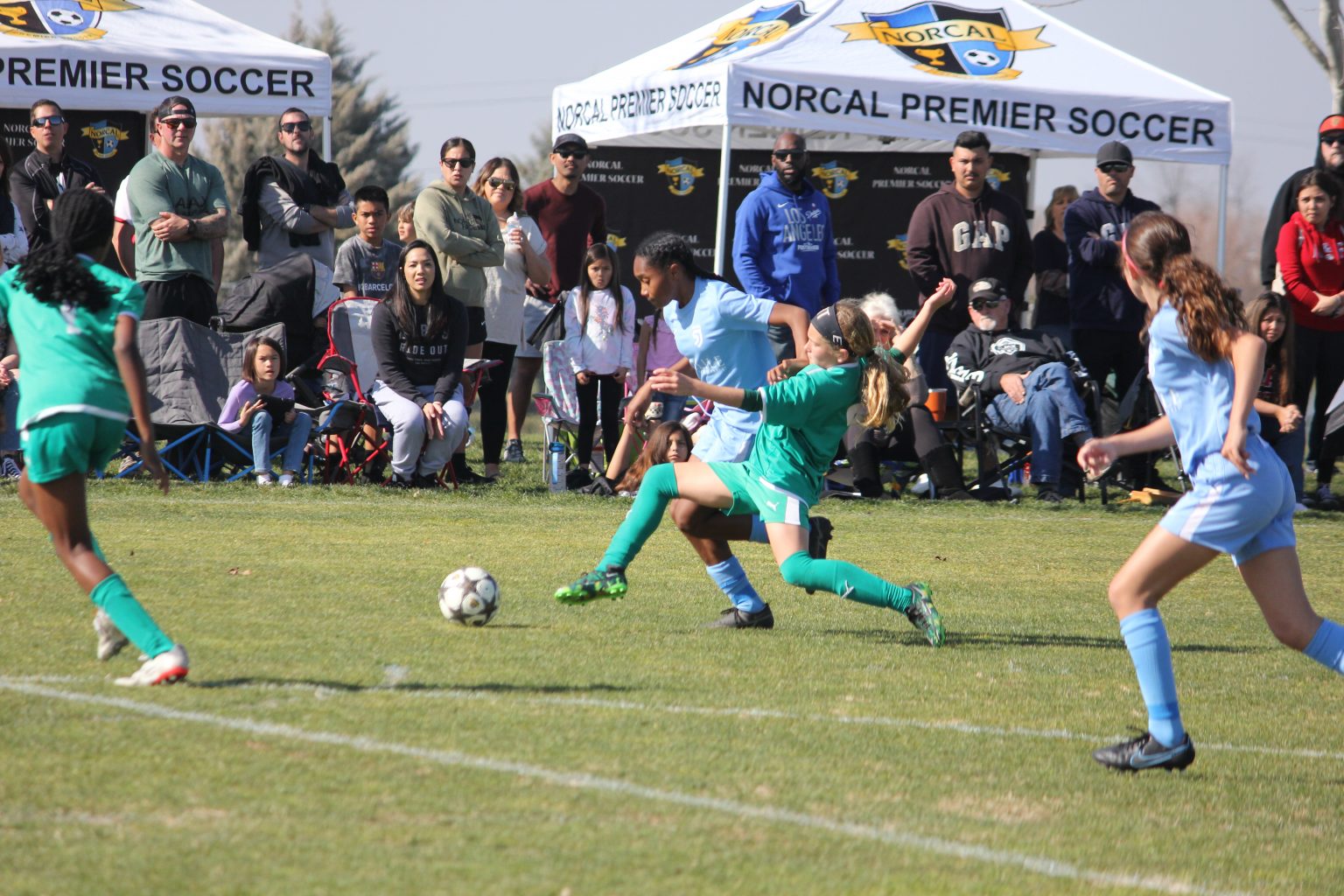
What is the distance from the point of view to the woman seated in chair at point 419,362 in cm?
1190

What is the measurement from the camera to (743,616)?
7145 millimetres

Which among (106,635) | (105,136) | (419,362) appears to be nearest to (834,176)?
(419,362)

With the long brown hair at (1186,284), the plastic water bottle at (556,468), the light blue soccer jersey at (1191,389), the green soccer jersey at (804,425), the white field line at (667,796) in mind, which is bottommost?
the plastic water bottle at (556,468)

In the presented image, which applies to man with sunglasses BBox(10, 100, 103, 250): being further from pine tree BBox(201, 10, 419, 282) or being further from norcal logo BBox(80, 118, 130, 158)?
pine tree BBox(201, 10, 419, 282)

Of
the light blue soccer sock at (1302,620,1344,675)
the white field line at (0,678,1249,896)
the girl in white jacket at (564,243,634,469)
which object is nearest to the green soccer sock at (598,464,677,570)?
the white field line at (0,678,1249,896)

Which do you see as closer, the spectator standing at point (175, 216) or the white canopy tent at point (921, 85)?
the spectator standing at point (175, 216)

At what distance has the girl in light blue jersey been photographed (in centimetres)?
474

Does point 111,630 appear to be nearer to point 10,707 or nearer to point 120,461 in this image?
point 10,707

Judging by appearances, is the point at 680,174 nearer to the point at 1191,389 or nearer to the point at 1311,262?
the point at 1311,262

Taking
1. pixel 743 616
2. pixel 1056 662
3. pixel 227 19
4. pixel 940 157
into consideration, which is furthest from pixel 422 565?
pixel 940 157

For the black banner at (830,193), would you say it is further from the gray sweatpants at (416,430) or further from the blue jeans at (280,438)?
the blue jeans at (280,438)

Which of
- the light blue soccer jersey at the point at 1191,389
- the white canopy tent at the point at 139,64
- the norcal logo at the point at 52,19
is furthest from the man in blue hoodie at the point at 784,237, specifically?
the light blue soccer jersey at the point at 1191,389

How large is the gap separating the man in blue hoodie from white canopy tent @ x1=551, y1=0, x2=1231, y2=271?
4.90 feet

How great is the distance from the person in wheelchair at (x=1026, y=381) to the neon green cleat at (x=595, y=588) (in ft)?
20.4
